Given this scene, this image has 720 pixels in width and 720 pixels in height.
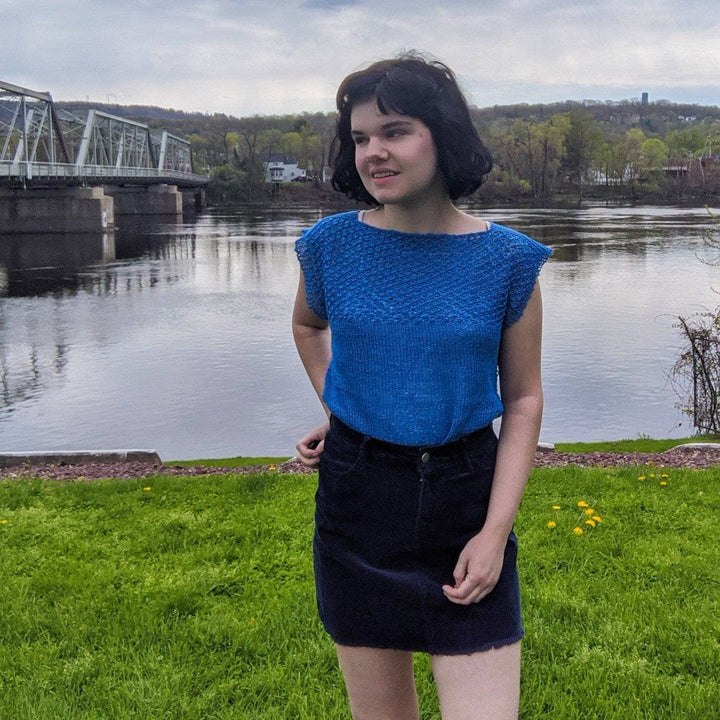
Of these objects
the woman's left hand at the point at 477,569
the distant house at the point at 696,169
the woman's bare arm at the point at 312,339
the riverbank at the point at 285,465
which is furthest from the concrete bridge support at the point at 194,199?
the woman's left hand at the point at 477,569

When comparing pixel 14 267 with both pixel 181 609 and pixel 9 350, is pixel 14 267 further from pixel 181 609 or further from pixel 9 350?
pixel 181 609

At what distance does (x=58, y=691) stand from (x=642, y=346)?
17.5m

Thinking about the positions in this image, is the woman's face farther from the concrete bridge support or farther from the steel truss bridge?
the concrete bridge support

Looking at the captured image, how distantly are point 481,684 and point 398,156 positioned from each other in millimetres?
1139

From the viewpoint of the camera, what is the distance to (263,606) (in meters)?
4.32

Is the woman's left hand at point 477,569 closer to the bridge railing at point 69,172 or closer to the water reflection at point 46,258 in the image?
the water reflection at point 46,258

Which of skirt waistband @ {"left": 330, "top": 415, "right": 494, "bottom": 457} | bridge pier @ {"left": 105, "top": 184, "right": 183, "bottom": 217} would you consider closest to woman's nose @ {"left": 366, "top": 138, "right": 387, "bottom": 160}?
skirt waistband @ {"left": 330, "top": 415, "right": 494, "bottom": 457}

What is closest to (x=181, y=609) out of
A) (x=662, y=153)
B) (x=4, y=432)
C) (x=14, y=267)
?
(x=4, y=432)

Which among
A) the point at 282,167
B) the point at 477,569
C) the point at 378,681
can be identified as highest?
the point at 282,167

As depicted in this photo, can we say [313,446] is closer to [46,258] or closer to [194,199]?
[46,258]

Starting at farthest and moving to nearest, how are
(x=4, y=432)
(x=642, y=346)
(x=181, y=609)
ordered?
(x=642, y=346) < (x=4, y=432) < (x=181, y=609)

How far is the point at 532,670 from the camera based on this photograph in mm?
3635

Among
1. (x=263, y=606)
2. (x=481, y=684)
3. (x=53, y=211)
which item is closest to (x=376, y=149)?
(x=481, y=684)

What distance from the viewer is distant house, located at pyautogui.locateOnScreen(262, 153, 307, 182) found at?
459 ft
